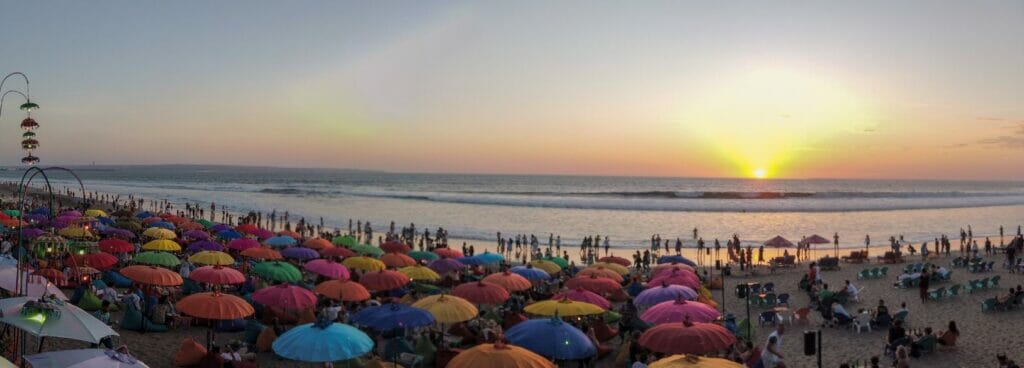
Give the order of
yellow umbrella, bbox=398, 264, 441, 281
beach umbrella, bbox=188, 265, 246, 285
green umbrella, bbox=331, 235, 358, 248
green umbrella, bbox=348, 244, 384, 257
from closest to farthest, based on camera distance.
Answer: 1. beach umbrella, bbox=188, 265, 246, 285
2. yellow umbrella, bbox=398, 264, 441, 281
3. green umbrella, bbox=348, 244, 384, 257
4. green umbrella, bbox=331, 235, 358, 248

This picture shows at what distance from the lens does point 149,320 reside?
14336 millimetres

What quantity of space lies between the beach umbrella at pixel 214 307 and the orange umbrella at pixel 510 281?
5.56 m

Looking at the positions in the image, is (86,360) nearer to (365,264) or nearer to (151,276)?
(151,276)

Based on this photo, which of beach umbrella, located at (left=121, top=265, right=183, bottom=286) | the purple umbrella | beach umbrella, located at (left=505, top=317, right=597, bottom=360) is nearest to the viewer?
beach umbrella, located at (left=505, top=317, right=597, bottom=360)

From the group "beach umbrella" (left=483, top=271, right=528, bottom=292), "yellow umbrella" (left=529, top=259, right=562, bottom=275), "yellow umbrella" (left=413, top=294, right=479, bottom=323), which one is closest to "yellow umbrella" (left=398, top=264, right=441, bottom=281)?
"beach umbrella" (left=483, top=271, right=528, bottom=292)

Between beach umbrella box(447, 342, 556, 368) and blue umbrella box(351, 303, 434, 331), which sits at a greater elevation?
beach umbrella box(447, 342, 556, 368)

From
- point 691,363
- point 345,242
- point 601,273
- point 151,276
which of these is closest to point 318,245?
point 345,242

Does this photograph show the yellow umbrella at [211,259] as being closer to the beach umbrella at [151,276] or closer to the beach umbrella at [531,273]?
the beach umbrella at [151,276]

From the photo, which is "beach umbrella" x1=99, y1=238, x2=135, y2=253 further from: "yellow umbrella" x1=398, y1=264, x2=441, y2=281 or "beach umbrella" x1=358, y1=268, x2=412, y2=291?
"yellow umbrella" x1=398, y1=264, x2=441, y2=281

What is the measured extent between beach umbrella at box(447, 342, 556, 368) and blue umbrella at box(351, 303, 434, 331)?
342cm

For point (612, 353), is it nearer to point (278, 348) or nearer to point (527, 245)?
point (278, 348)

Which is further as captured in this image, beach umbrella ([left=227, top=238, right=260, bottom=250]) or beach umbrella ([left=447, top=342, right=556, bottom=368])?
beach umbrella ([left=227, top=238, right=260, bottom=250])

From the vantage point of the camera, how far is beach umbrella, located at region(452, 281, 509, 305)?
1368 cm

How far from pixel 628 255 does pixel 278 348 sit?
87.8 ft
